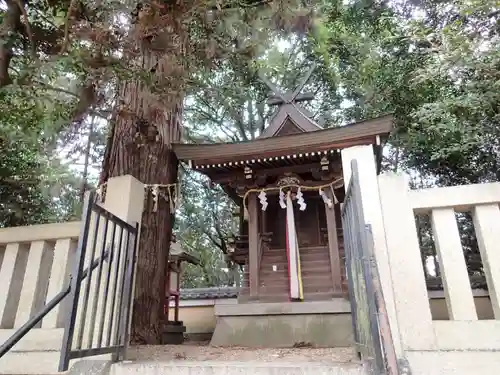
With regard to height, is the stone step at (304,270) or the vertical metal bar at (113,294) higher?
the stone step at (304,270)

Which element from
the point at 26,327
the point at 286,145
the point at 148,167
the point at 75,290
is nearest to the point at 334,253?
the point at 286,145

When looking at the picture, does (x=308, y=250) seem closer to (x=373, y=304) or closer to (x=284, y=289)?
(x=284, y=289)

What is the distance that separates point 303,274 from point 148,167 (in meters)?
3.95

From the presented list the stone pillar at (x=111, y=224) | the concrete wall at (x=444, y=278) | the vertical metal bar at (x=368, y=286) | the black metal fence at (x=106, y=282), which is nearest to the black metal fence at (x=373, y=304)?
the vertical metal bar at (x=368, y=286)

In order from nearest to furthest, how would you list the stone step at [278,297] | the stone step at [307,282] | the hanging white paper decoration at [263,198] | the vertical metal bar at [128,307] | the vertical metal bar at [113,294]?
the vertical metal bar at [113,294] < the vertical metal bar at [128,307] < the stone step at [278,297] < the stone step at [307,282] < the hanging white paper decoration at [263,198]

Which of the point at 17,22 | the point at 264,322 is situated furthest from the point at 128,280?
the point at 264,322

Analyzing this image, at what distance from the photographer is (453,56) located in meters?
4.67

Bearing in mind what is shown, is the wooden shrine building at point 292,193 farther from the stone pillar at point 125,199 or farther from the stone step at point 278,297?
the stone pillar at point 125,199

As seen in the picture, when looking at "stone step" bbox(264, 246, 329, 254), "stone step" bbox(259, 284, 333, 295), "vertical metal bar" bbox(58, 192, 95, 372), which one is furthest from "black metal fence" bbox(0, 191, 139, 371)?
"stone step" bbox(264, 246, 329, 254)

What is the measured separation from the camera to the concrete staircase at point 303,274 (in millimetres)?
7453

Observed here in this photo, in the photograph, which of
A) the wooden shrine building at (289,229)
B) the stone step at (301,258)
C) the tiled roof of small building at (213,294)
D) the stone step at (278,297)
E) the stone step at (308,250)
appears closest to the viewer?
the wooden shrine building at (289,229)

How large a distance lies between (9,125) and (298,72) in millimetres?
9988

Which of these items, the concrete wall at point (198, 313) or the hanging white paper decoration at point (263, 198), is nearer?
the hanging white paper decoration at point (263, 198)

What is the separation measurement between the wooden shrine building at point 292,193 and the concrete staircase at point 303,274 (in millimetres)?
17
